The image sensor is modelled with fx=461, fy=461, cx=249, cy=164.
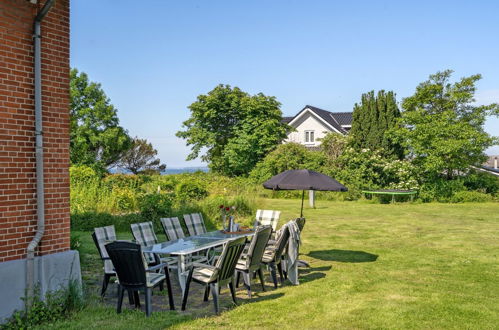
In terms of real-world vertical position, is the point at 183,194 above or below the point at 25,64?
below

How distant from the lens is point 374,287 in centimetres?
791

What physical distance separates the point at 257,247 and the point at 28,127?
3.77 m

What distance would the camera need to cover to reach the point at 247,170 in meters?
35.4

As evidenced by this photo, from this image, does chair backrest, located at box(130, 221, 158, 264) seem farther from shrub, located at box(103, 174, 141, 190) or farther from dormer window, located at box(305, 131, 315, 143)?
dormer window, located at box(305, 131, 315, 143)

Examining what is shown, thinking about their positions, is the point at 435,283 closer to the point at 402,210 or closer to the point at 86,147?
the point at 402,210

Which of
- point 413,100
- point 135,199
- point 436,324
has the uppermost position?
point 413,100

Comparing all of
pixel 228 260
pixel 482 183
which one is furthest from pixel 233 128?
pixel 228 260

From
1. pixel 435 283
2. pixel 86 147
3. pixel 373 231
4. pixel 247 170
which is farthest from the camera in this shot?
pixel 86 147

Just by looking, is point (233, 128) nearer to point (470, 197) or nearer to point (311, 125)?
point (311, 125)

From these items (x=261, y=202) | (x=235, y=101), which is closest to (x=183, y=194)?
(x=261, y=202)

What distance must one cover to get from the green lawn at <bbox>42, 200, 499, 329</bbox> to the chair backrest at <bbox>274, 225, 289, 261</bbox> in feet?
1.94

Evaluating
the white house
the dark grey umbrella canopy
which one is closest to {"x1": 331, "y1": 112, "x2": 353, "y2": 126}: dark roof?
the white house

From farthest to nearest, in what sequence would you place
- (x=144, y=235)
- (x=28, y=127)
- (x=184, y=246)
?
1. (x=144, y=235)
2. (x=184, y=246)
3. (x=28, y=127)

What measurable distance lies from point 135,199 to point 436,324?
12.3 metres
